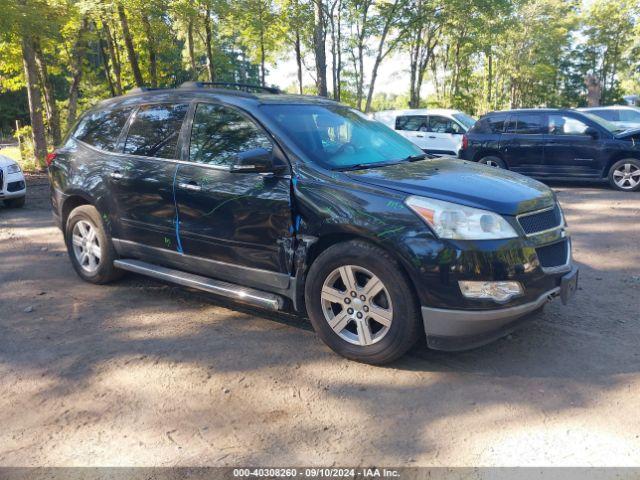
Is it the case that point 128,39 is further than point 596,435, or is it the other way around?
point 128,39

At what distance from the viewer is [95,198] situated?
17.1ft

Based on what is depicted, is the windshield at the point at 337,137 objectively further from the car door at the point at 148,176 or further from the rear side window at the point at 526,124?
the rear side window at the point at 526,124

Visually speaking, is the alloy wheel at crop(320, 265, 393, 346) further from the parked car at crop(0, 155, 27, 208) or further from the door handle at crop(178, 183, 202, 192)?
the parked car at crop(0, 155, 27, 208)

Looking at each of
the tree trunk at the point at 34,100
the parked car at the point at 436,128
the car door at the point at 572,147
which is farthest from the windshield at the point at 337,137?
the tree trunk at the point at 34,100

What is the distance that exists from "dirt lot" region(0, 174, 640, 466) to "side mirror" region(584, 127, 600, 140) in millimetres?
7169

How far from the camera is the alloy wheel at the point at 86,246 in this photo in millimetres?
5375

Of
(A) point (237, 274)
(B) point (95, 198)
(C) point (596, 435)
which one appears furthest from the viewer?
(B) point (95, 198)

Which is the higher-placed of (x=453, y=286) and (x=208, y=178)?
(x=208, y=178)

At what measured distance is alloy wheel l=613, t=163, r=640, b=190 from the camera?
1095 cm

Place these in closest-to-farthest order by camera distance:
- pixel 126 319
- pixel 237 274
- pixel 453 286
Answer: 1. pixel 453 286
2. pixel 237 274
3. pixel 126 319

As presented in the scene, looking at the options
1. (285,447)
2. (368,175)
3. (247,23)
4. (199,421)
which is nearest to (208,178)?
(368,175)

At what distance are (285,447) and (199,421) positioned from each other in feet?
1.83

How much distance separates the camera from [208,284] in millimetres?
4414

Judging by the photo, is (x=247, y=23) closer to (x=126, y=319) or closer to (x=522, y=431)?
(x=126, y=319)
